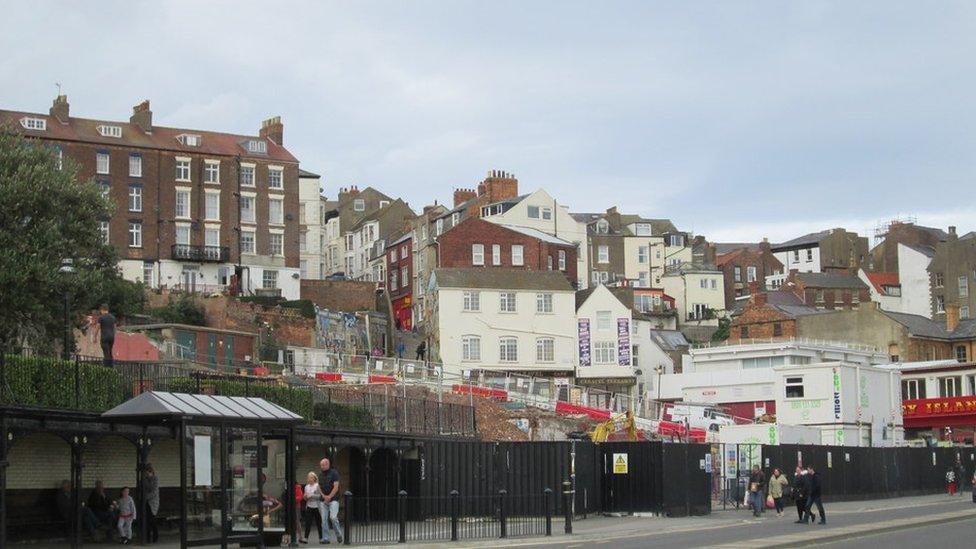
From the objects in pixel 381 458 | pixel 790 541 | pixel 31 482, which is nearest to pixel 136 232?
pixel 381 458

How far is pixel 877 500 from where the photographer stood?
2277 inches

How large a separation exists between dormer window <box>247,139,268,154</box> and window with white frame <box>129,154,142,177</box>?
9.05 metres

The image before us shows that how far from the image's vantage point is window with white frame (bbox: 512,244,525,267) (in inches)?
3725

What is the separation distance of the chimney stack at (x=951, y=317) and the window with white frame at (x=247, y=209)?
54.1 metres

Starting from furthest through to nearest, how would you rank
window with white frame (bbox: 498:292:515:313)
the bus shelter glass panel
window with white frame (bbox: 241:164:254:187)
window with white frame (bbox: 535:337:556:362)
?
window with white frame (bbox: 241:164:254:187) → window with white frame (bbox: 535:337:556:362) → window with white frame (bbox: 498:292:515:313) → the bus shelter glass panel

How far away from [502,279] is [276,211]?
796 inches

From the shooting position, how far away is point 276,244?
98.8m

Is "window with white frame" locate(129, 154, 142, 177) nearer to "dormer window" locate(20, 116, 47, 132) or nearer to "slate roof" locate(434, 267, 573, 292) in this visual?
"dormer window" locate(20, 116, 47, 132)

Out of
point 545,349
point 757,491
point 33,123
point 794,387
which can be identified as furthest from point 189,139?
point 757,491

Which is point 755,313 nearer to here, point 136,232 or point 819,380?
point 819,380

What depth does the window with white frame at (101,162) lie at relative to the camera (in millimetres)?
90625

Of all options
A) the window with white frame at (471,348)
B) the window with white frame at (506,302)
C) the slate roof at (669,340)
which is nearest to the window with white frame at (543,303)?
the window with white frame at (506,302)

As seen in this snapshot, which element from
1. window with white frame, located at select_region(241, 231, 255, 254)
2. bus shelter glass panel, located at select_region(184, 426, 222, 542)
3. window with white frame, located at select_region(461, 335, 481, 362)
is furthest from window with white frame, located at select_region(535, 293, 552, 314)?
bus shelter glass panel, located at select_region(184, 426, 222, 542)

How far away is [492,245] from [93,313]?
3449cm
